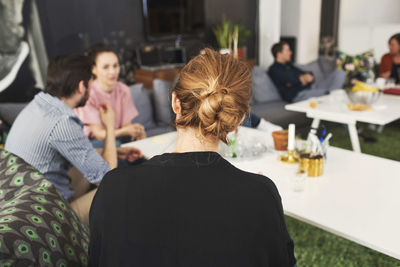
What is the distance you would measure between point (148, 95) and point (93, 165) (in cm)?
181

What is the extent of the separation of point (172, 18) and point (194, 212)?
4.42 meters

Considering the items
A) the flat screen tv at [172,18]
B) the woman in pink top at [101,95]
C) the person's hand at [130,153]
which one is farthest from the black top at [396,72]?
the person's hand at [130,153]

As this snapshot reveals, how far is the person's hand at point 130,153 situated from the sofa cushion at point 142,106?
1227mm

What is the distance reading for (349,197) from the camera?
4.44 feet

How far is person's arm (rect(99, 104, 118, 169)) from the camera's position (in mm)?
1904

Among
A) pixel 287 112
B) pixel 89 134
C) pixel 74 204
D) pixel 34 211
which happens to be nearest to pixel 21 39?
pixel 89 134

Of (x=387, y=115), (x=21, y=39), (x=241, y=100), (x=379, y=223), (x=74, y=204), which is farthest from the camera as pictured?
(x=21, y=39)

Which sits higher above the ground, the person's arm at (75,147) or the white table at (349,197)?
the person's arm at (75,147)

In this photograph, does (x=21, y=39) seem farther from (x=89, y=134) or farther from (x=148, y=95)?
(x=89, y=134)

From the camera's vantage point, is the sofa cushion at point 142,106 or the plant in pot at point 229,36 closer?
the sofa cushion at point 142,106

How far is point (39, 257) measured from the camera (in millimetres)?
849

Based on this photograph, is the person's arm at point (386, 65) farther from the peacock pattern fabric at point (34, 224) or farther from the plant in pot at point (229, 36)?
the peacock pattern fabric at point (34, 224)

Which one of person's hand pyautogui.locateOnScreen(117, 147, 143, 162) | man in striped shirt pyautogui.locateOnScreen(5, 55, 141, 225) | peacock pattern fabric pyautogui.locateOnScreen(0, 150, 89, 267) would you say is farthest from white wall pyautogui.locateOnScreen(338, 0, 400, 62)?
peacock pattern fabric pyautogui.locateOnScreen(0, 150, 89, 267)

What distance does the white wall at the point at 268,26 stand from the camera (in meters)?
5.57
